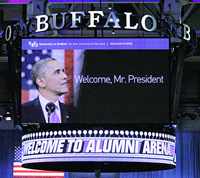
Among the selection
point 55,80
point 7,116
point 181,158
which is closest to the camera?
point 55,80

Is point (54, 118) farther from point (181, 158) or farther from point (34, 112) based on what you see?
point (181, 158)

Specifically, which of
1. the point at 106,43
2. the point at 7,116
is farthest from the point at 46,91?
the point at 7,116

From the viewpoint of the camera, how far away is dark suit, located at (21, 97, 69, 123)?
991 centimetres

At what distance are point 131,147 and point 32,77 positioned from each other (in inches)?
82.2

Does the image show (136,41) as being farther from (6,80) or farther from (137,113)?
(6,80)

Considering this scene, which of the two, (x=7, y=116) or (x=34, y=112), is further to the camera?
(x=7, y=116)

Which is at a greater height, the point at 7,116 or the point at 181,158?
the point at 7,116

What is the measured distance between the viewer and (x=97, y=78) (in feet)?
32.8

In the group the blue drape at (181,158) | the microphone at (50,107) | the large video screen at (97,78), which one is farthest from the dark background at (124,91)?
the blue drape at (181,158)

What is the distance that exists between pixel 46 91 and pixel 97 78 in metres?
0.90

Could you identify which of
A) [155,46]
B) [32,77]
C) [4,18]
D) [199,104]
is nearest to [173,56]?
[155,46]

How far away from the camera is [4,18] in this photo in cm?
1630

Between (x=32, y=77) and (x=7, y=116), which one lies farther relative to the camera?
(x=7, y=116)

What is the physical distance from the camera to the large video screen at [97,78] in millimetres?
9953
